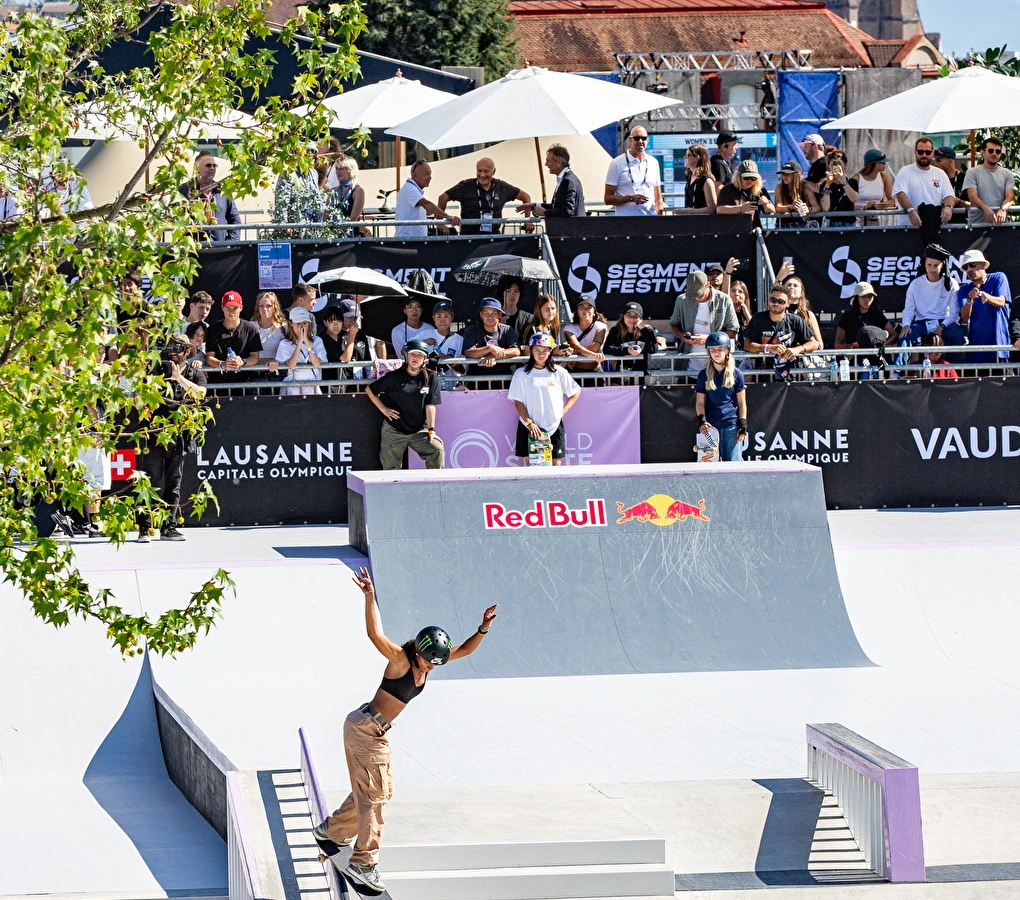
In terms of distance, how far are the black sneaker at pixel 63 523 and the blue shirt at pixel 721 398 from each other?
6425mm

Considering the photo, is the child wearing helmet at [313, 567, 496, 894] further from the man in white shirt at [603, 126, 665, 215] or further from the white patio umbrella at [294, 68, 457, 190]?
the white patio umbrella at [294, 68, 457, 190]

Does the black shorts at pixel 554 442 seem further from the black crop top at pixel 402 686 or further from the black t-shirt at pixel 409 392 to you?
the black crop top at pixel 402 686

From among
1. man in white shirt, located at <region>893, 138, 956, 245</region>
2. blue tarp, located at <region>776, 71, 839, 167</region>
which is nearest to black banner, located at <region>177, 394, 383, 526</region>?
man in white shirt, located at <region>893, 138, 956, 245</region>

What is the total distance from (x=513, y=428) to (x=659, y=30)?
6613 cm

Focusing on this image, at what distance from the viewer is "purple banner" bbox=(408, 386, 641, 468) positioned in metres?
15.2

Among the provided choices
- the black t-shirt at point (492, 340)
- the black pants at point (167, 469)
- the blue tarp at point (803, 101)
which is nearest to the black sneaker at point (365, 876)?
the black pants at point (167, 469)

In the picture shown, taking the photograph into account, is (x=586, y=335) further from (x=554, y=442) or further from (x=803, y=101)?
(x=803, y=101)

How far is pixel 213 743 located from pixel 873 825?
13.6 ft

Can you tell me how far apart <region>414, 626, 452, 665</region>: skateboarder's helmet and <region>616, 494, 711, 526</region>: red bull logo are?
5671 millimetres

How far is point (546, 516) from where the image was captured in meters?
12.5

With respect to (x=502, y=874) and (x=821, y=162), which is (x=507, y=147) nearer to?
(x=821, y=162)

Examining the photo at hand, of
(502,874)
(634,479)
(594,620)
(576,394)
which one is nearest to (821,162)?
(576,394)

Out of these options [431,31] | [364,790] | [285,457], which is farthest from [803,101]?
[364,790]

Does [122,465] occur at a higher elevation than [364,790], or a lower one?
higher
